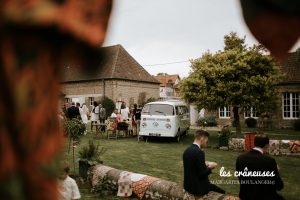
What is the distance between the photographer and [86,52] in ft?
1.18

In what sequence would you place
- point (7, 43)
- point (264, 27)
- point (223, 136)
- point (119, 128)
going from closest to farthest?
point (7, 43) < point (264, 27) < point (223, 136) < point (119, 128)

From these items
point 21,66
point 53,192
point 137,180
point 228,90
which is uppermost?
point 228,90

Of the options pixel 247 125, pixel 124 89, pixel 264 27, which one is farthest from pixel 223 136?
pixel 124 89

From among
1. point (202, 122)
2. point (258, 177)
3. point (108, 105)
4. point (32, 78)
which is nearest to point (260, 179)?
point (258, 177)

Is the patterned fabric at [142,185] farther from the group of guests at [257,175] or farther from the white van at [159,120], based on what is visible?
the white van at [159,120]

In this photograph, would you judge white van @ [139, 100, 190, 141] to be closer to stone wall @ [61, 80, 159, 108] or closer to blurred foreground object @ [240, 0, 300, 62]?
stone wall @ [61, 80, 159, 108]

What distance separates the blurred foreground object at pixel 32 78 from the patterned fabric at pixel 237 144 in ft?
64.2

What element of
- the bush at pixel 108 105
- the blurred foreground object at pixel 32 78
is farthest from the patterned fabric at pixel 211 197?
the bush at pixel 108 105

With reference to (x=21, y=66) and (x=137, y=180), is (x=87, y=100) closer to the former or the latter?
(x=137, y=180)

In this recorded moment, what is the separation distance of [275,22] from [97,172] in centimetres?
1121

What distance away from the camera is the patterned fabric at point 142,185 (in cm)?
991

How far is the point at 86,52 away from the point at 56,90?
0.05 metres

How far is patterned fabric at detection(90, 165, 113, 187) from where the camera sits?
10947 millimetres

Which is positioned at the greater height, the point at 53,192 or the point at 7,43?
the point at 7,43
